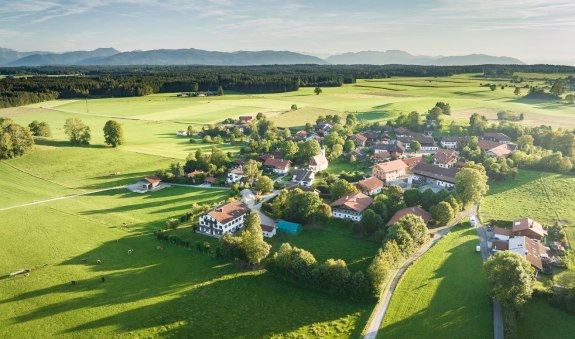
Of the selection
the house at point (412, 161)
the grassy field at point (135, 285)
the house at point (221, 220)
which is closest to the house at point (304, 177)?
the grassy field at point (135, 285)

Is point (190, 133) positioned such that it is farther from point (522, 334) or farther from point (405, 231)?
point (522, 334)

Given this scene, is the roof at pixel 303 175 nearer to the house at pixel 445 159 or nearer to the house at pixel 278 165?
the house at pixel 278 165

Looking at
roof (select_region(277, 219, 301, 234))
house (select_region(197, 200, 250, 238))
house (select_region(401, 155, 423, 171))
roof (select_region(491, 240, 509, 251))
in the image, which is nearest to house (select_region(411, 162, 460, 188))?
house (select_region(401, 155, 423, 171))

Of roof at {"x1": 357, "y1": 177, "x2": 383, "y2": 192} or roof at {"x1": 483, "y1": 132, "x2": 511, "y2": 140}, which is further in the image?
roof at {"x1": 483, "y1": 132, "x2": 511, "y2": 140}

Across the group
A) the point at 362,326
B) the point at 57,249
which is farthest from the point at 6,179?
the point at 362,326

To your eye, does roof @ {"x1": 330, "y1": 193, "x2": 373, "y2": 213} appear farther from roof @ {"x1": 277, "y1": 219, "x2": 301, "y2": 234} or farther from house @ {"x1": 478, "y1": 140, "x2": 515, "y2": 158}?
house @ {"x1": 478, "y1": 140, "x2": 515, "y2": 158}

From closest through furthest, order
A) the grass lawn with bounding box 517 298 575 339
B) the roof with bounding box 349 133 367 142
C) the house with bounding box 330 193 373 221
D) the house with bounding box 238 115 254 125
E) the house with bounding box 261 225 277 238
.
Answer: the grass lawn with bounding box 517 298 575 339 → the house with bounding box 261 225 277 238 → the house with bounding box 330 193 373 221 → the roof with bounding box 349 133 367 142 → the house with bounding box 238 115 254 125

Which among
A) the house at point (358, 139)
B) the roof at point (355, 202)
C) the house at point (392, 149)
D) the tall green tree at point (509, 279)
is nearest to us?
the tall green tree at point (509, 279)
